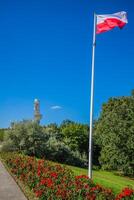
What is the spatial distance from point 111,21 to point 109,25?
0.72 feet

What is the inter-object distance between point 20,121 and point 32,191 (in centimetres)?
2183

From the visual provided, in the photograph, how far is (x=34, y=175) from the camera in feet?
56.6

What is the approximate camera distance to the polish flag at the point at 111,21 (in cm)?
1907

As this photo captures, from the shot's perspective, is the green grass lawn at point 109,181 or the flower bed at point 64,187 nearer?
the flower bed at point 64,187

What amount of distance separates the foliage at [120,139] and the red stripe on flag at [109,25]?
25.6 metres

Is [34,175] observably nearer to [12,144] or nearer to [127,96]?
[12,144]

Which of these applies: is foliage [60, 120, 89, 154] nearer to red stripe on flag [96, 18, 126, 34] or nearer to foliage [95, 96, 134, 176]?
foliage [95, 96, 134, 176]

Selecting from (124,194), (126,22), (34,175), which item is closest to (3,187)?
(34,175)

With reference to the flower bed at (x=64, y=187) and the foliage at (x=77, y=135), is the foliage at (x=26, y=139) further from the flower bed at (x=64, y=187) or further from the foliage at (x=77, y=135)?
the foliage at (x=77, y=135)

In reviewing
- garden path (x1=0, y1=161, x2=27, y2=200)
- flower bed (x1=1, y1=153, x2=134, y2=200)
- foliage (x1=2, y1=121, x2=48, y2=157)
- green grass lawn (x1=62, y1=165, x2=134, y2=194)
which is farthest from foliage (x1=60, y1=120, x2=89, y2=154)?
flower bed (x1=1, y1=153, x2=134, y2=200)

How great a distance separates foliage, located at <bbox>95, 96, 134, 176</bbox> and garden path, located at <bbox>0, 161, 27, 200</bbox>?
26.2m

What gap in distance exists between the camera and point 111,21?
1925 cm

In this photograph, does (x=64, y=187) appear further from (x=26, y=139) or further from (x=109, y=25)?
(x=26, y=139)

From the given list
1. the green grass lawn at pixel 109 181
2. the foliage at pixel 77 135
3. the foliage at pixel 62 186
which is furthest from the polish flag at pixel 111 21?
the foliage at pixel 77 135
